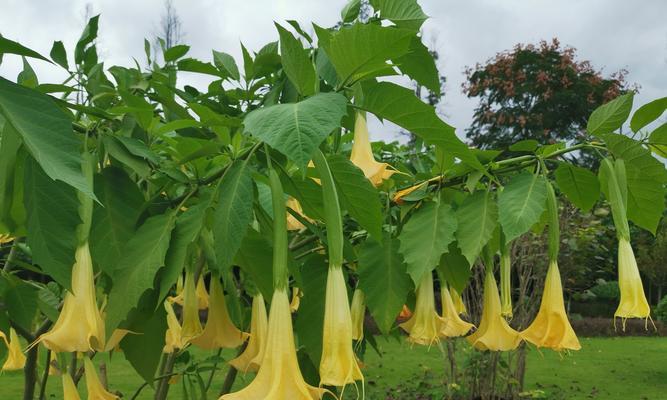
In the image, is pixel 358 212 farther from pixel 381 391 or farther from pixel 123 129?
pixel 381 391

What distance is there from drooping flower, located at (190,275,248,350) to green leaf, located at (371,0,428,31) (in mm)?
403

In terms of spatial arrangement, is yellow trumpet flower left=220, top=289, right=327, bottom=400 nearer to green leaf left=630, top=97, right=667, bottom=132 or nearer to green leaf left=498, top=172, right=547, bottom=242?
green leaf left=498, top=172, right=547, bottom=242

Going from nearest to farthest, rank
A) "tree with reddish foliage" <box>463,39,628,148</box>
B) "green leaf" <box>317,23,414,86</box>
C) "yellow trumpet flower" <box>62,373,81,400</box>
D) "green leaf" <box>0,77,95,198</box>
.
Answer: "green leaf" <box>0,77,95,198</box> → "green leaf" <box>317,23,414,86</box> → "yellow trumpet flower" <box>62,373,81,400</box> → "tree with reddish foliage" <box>463,39,628,148</box>

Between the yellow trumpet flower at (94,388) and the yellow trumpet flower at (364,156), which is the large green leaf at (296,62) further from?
the yellow trumpet flower at (94,388)

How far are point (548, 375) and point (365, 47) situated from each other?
6.58 m

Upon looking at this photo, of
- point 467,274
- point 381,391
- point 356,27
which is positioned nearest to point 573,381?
point 381,391

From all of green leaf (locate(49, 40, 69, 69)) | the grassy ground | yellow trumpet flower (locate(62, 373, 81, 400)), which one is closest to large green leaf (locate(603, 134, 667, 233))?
green leaf (locate(49, 40, 69, 69))

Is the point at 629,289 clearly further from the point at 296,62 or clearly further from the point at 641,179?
the point at 296,62

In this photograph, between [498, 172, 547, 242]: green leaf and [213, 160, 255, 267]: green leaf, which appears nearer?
[213, 160, 255, 267]: green leaf

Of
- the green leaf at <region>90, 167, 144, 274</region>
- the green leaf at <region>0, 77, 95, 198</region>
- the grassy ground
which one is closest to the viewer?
the green leaf at <region>0, 77, 95, 198</region>

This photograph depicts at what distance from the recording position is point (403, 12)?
83cm

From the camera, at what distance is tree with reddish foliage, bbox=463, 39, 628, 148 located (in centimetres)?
1727

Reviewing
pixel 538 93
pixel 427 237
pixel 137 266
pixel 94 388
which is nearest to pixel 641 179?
pixel 427 237

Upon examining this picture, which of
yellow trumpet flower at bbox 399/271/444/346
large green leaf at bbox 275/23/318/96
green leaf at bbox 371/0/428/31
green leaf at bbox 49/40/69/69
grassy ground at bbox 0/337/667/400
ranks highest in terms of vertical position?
green leaf at bbox 49/40/69/69
